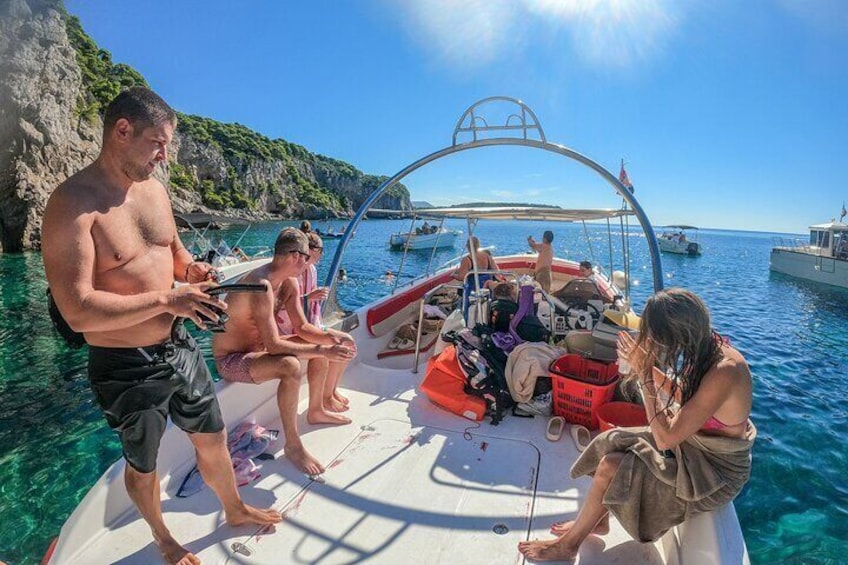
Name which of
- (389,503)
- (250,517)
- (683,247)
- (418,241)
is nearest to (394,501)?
(389,503)

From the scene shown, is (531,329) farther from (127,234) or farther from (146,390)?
(127,234)

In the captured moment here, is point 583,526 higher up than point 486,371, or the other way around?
point 486,371

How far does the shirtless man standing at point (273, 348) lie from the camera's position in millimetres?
2631

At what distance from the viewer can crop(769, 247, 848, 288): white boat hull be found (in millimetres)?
19016

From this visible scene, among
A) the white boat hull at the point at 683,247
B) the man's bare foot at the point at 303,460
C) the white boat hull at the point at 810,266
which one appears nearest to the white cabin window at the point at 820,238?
the white boat hull at the point at 810,266

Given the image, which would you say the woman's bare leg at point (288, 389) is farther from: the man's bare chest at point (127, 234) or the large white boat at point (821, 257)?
the large white boat at point (821, 257)

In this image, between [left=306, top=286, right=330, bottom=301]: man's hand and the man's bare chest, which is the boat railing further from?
the man's bare chest

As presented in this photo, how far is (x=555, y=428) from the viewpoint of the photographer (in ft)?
10.1

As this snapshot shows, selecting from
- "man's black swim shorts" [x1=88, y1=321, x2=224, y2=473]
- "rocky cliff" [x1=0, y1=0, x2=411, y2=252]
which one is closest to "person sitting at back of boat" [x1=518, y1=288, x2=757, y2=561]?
"man's black swim shorts" [x1=88, y1=321, x2=224, y2=473]

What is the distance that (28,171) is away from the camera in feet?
70.0

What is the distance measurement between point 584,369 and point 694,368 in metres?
1.75

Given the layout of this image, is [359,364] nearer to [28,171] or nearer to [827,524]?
[827,524]

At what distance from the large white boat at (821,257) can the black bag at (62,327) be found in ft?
87.5

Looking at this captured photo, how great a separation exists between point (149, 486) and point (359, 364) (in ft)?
8.43
